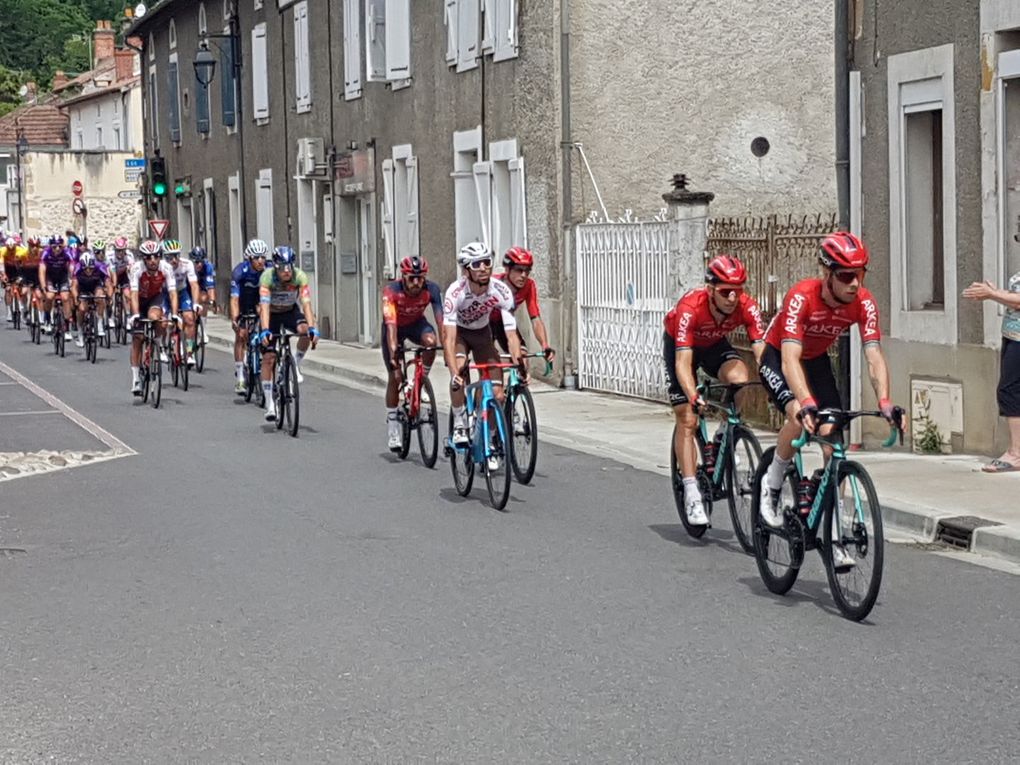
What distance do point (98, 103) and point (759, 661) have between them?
6053 centimetres

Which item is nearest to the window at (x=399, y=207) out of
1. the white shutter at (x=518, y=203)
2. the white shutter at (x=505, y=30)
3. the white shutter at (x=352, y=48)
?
the white shutter at (x=352, y=48)

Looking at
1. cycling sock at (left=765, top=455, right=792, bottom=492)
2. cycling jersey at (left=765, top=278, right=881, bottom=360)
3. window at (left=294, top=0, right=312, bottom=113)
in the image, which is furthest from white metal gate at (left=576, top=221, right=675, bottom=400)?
window at (left=294, top=0, right=312, bottom=113)

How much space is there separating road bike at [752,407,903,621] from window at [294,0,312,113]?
2456 centimetres

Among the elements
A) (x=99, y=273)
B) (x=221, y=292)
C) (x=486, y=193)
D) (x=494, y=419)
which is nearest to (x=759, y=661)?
(x=494, y=419)

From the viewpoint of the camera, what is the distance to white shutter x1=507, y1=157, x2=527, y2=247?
22311mm

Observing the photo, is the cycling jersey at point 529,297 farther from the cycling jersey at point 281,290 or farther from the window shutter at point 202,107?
the window shutter at point 202,107

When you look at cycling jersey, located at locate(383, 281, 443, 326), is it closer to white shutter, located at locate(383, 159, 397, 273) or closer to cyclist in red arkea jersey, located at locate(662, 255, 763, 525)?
cyclist in red arkea jersey, located at locate(662, 255, 763, 525)

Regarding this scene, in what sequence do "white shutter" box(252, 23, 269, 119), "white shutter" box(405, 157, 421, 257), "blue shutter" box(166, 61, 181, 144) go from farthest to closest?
"blue shutter" box(166, 61, 181, 144) → "white shutter" box(252, 23, 269, 119) → "white shutter" box(405, 157, 421, 257)

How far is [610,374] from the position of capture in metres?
20.2

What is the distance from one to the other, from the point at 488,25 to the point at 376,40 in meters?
4.86

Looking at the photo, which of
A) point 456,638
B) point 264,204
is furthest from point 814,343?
point 264,204

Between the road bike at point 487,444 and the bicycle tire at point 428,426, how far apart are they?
1692 mm

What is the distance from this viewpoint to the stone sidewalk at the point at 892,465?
10289mm

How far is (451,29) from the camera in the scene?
24.6 meters
